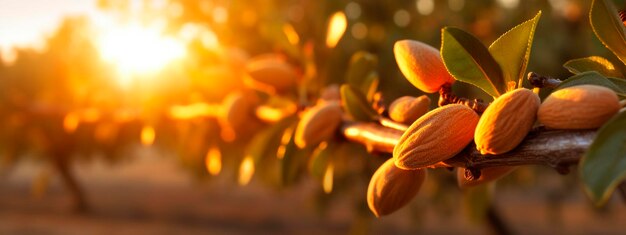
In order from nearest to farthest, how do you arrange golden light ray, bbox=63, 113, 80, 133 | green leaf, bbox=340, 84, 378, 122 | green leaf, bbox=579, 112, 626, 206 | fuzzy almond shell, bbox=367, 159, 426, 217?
green leaf, bbox=579, 112, 626, 206
fuzzy almond shell, bbox=367, 159, 426, 217
green leaf, bbox=340, 84, 378, 122
golden light ray, bbox=63, 113, 80, 133

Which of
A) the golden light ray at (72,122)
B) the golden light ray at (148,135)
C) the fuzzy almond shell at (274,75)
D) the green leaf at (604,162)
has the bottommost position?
the green leaf at (604,162)

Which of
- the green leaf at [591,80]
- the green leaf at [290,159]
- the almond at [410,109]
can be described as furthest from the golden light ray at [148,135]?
the green leaf at [591,80]

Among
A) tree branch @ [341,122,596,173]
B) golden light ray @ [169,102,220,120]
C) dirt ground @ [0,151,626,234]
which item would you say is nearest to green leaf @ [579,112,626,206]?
tree branch @ [341,122,596,173]

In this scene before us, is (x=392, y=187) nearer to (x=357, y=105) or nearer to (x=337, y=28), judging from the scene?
(x=357, y=105)

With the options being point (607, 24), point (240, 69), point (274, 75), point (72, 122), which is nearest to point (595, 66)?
point (607, 24)

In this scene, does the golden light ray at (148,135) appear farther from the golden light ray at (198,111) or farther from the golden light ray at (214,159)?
the golden light ray at (214,159)

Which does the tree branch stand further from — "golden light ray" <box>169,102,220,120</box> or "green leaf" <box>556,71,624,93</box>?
"golden light ray" <box>169,102,220,120</box>

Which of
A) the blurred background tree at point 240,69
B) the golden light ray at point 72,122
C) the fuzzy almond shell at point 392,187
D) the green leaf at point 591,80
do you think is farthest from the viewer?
the golden light ray at point 72,122
